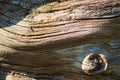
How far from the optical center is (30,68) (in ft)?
12.6

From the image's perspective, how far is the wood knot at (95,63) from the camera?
3469 millimetres

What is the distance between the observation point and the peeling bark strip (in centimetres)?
345

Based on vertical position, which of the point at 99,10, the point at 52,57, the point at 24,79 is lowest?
the point at 24,79

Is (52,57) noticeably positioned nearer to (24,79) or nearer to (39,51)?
(39,51)

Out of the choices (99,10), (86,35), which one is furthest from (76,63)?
(99,10)

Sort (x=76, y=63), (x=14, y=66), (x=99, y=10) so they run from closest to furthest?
(x=99, y=10) < (x=76, y=63) < (x=14, y=66)

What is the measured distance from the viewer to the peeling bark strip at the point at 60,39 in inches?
136

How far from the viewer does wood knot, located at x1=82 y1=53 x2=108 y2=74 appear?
3469mm

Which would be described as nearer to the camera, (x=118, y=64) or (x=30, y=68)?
(x=118, y=64)

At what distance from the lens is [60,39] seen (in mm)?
3555

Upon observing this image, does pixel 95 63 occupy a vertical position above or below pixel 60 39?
below

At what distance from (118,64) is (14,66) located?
1076 mm

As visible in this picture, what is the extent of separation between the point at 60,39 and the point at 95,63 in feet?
1.31

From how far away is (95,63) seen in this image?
11.4 ft
